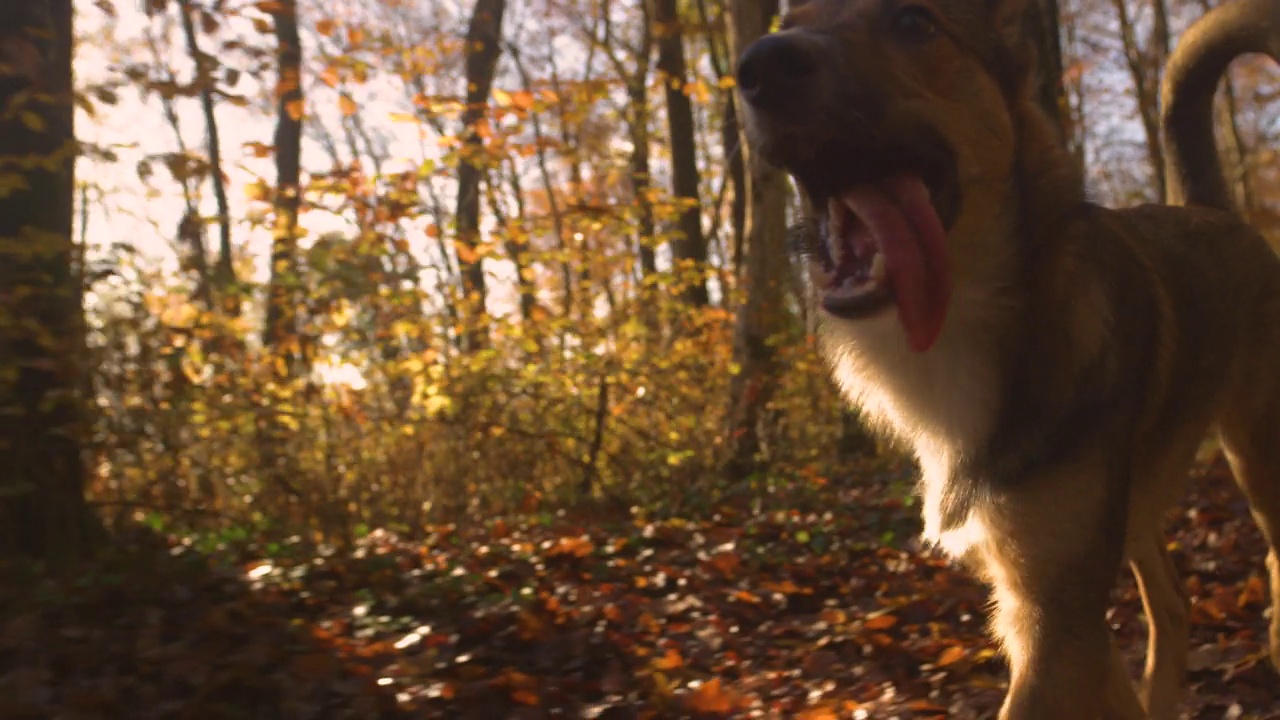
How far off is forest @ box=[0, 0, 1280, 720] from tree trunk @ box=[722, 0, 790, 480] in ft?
0.10

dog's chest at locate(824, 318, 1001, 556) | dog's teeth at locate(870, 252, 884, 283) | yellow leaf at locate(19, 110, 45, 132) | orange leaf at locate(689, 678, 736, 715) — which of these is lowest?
orange leaf at locate(689, 678, 736, 715)

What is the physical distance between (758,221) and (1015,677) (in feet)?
23.5

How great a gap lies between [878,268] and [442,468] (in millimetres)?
6950

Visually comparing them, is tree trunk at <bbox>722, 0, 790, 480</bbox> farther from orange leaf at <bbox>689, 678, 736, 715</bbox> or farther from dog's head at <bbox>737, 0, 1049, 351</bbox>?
dog's head at <bbox>737, 0, 1049, 351</bbox>

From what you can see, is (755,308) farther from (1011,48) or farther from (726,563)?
(1011,48)

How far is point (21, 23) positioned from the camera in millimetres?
5793

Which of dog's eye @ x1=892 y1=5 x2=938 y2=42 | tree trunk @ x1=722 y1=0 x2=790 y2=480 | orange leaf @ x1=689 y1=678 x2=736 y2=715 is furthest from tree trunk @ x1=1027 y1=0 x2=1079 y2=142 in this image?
orange leaf @ x1=689 y1=678 x2=736 y2=715

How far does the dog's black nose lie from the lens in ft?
9.12

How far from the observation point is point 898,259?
9.56 feet

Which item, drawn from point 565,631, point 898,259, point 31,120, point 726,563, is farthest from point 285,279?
point 898,259

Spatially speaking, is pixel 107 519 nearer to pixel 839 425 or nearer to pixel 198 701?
pixel 198 701

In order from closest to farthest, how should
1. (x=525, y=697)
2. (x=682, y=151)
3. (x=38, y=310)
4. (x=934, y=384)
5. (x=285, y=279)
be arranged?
(x=934, y=384) < (x=525, y=697) < (x=38, y=310) < (x=285, y=279) < (x=682, y=151)

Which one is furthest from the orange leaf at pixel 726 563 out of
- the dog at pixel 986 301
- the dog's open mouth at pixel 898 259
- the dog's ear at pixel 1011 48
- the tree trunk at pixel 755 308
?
the dog's ear at pixel 1011 48

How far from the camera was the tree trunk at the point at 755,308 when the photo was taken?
31.8 feet
